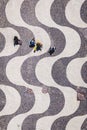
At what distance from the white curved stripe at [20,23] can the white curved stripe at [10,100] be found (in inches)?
6.8

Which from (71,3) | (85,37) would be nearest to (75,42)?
(85,37)

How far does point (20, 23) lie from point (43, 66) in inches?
7.5

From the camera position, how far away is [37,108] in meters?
1.57

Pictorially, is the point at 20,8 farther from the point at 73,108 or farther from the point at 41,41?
the point at 73,108

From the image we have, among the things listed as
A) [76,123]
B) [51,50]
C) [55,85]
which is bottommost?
[76,123]

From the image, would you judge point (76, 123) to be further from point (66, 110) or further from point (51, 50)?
point (51, 50)

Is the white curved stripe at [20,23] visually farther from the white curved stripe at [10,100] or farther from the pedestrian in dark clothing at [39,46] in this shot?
the white curved stripe at [10,100]

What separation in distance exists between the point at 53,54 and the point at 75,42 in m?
0.10

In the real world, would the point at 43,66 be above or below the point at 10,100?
above

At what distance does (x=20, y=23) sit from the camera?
5.09 ft

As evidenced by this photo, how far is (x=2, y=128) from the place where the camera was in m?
1.57

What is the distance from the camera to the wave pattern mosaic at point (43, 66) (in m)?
1.55

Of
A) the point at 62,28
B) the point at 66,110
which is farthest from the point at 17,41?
the point at 66,110

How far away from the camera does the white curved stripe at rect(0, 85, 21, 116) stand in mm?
1562
